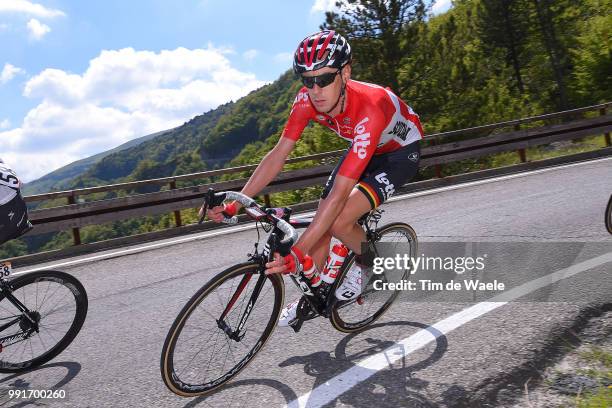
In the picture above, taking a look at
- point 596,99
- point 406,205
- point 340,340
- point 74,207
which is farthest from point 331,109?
point 596,99

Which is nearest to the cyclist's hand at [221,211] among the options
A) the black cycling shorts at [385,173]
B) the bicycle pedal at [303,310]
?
the black cycling shorts at [385,173]

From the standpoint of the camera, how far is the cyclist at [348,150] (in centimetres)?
344

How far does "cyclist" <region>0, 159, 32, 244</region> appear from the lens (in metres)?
3.88

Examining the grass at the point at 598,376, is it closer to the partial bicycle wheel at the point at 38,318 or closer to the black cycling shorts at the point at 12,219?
the partial bicycle wheel at the point at 38,318

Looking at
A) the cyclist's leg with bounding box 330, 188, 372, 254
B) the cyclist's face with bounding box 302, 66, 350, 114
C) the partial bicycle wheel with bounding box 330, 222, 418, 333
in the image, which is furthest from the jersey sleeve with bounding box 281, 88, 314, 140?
the partial bicycle wheel with bounding box 330, 222, 418, 333

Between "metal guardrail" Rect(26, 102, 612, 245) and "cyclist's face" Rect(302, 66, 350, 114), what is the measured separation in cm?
703

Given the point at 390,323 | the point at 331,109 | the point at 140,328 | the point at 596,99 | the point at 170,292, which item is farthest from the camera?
the point at 596,99

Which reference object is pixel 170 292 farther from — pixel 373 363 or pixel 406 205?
pixel 406 205

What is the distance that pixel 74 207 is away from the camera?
32.8 ft

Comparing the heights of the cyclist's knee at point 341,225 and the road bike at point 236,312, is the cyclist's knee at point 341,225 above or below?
above

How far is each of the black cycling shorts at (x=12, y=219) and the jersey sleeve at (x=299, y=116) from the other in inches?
84.7

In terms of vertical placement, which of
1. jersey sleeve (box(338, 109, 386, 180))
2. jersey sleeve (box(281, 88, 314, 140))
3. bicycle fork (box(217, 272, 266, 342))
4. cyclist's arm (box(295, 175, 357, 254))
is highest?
jersey sleeve (box(281, 88, 314, 140))

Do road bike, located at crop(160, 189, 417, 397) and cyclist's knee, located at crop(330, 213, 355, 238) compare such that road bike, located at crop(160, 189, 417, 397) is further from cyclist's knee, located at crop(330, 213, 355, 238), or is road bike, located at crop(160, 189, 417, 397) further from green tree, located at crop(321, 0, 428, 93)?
green tree, located at crop(321, 0, 428, 93)

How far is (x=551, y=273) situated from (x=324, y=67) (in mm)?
2933
